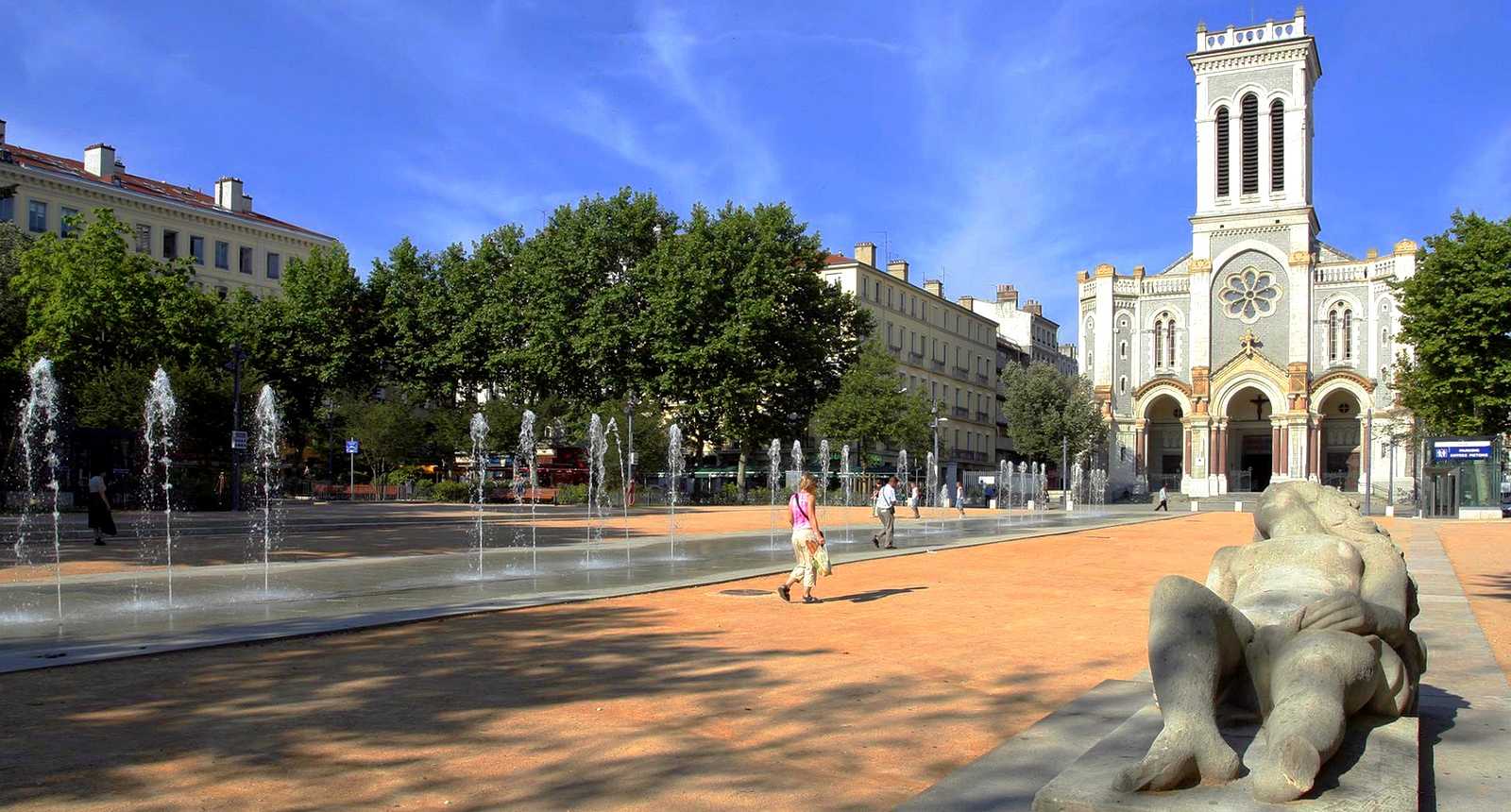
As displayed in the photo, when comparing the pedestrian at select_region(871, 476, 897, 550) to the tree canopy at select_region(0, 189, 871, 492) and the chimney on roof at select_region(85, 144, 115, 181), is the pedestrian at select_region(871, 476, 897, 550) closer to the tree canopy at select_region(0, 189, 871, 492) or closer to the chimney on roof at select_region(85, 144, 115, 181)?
the tree canopy at select_region(0, 189, 871, 492)

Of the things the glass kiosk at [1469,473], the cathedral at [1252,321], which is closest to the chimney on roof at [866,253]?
the cathedral at [1252,321]

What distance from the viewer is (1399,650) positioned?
5293 millimetres

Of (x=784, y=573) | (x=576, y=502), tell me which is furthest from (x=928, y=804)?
(x=576, y=502)

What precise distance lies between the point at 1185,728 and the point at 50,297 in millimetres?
50071

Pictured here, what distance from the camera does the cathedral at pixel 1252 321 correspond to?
69562 millimetres

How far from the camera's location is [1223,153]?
74.9 m

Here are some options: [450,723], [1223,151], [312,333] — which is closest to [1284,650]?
[450,723]

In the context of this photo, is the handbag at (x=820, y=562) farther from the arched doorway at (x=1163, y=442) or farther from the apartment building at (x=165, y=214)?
the arched doorway at (x=1163, y=442)

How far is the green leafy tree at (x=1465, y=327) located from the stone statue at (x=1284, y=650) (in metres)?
43.5

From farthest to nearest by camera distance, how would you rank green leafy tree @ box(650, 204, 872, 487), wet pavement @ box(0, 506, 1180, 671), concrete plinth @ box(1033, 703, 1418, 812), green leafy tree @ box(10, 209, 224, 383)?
green leafy tree @ box(650, 204, 872, 487), green leafy tree @ box(10, 209, 224, 383), wet pavement @ box(0, 506, 1180, 671), concrete plinth @ box(1033, 703, 1418, 812)

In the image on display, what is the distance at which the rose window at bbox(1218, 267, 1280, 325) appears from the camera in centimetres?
7294

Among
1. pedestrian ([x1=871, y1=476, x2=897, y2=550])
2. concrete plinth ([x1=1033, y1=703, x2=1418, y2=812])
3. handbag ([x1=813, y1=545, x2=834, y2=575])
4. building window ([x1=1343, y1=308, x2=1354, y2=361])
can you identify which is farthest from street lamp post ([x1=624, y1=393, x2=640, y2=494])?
concrete plinth ([x1=1033, y1=703, x2=1418, y2=812])

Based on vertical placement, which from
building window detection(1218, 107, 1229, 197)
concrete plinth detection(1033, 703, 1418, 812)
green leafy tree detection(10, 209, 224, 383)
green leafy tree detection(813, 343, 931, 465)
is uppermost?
building window detection(1218, 107, 1229, 197)

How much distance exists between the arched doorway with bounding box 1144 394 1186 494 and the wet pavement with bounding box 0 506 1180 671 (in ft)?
181
